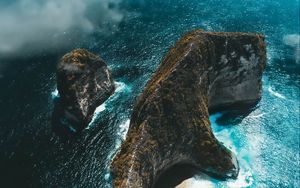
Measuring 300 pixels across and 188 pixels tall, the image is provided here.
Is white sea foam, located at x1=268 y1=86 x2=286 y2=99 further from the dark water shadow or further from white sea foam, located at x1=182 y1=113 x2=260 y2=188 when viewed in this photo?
the dark water shadow

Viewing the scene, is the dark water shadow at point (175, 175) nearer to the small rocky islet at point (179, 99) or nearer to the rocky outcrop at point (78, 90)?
the small rocky islet at point (179, 99)

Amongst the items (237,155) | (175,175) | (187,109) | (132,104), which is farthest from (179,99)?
(132,104)

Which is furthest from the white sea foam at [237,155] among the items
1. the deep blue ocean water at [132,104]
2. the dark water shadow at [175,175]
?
the dark water shadow at [175,175]

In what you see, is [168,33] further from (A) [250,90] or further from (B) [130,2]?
(A) [250,90]

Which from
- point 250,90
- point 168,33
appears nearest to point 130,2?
point 168,33

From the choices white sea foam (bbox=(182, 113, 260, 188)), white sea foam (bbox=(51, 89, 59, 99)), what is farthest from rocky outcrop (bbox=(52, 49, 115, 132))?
white sea foam (bbox=(182, 113, 260, 188))

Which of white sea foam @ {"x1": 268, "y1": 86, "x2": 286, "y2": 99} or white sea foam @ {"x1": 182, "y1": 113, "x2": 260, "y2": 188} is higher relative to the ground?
white sea foam @ {"x1": 182, "y1": 113, "x2": 260, "y2": 188}
